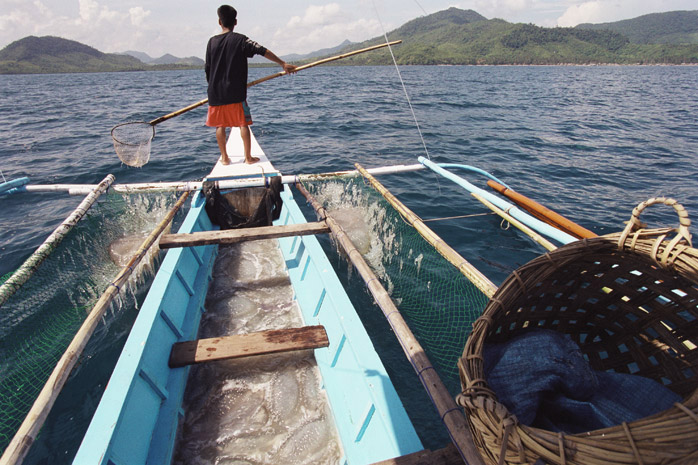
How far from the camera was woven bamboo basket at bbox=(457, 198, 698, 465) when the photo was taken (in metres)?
1.16

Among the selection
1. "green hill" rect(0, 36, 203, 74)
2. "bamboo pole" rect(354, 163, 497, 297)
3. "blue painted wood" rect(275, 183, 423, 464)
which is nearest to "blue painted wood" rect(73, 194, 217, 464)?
"blue painted wood" rect(275, 183, 423, 464)

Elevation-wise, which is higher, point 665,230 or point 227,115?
point 227,115

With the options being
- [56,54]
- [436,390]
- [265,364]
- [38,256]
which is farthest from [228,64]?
[56,54]

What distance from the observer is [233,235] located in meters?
4.29

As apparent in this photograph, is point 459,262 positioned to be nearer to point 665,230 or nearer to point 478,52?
point 665,230

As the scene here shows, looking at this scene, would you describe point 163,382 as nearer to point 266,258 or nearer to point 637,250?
point 266,258

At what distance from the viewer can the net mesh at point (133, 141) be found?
632cm

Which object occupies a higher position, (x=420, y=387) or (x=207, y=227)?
(x=207, y=227)

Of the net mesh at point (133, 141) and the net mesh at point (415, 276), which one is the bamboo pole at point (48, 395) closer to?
the net mesh at point (415, 276)

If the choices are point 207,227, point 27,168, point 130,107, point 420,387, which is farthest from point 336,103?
point 420,387

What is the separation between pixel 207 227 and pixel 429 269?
3951 mm

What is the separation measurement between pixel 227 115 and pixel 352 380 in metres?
5.29

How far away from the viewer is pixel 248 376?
11.2ft

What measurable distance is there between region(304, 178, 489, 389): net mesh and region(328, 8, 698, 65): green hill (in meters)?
111
